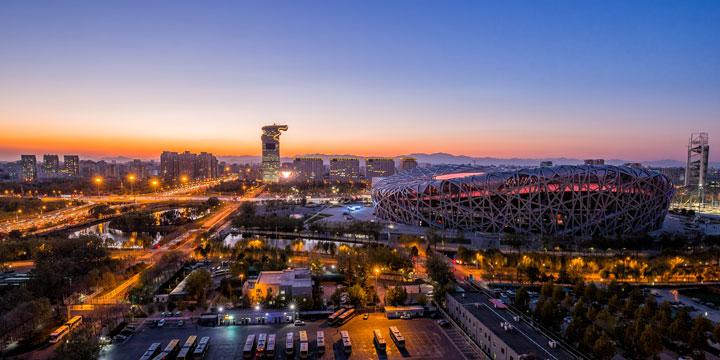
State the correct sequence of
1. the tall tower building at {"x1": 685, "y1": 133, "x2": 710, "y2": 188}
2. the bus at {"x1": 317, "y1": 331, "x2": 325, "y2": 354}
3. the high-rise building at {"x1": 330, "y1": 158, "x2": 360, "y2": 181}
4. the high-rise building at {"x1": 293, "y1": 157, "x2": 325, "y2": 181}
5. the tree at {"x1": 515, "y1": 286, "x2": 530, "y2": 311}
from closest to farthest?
the bus at {"x1": 317, "y1": 331, "x2": 325, "y2": 354}
the tree at {"x1": 515, "y1": 286, "x2": 530, "y2": 311}
the tall tower building at {"x1": 685, "y1": 133, "x2": 710, "y2": 188}
the high-rise building at {"x1": 330, "y1": 158, "x2": 360, "y2": 181}
the high-rise building at {"x1": 293, "y1": 157, "x2": 325, "y2": 181}

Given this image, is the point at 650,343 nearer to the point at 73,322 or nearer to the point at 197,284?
the point at 197,284

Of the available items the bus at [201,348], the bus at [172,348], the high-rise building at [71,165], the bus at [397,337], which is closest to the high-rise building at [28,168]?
the high-rise building at [71,165]

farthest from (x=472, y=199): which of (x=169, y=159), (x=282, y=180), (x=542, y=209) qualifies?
(x=169, y=159)

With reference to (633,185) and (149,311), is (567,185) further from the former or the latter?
(149,311)

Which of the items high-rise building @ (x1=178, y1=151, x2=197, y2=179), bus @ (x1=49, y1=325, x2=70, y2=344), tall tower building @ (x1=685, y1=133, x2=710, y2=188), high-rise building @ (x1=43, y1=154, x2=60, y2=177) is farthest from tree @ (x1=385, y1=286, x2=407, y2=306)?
high-rise building @ (x1=43, y1=154, x2=60, y2=177)

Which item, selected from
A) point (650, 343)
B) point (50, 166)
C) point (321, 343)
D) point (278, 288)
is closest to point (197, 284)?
point (278, 288)

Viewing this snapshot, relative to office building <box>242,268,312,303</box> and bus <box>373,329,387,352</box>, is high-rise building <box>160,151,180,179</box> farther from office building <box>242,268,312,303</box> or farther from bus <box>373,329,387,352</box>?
bus <box>373,329,387,352</box>
